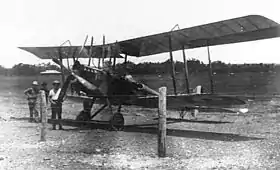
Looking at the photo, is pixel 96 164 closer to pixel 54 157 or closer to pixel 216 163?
pixel 54 157

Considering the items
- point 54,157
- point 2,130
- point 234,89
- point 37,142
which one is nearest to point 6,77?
point 234,89

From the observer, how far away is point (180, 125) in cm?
1391

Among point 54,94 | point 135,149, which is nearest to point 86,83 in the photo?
point 54,94

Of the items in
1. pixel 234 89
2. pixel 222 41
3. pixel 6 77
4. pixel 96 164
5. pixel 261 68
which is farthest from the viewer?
pixel 6 77

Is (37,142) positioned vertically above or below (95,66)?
below

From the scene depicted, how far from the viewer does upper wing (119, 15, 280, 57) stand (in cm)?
906

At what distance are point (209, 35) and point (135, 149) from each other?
13.9ft

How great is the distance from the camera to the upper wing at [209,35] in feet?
29.7

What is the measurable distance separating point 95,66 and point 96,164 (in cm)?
577

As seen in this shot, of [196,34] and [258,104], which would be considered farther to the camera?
[258,104]

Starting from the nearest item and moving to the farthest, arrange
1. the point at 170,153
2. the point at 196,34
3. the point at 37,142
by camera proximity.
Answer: the point at 170,153
the point at 37,142
the point at 196,34

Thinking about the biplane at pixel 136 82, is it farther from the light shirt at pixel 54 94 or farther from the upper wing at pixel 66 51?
the light shirt at pixel 54 94

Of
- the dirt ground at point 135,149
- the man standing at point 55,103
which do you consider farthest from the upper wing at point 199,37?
the dirt ground at point 135,149

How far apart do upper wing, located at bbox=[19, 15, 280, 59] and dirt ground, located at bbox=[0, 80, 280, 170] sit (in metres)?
3.06
